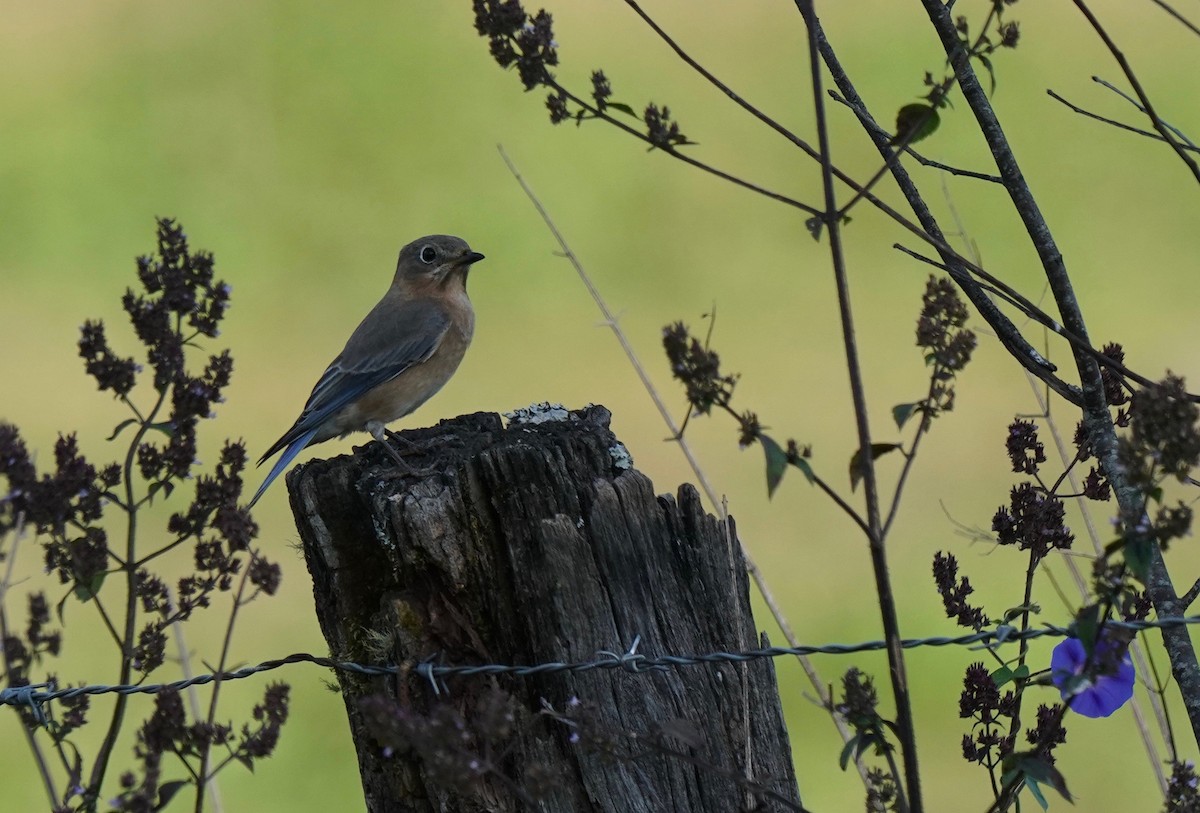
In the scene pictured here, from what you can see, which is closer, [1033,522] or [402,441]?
[1033,522]

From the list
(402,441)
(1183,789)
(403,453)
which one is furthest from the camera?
(402,441)

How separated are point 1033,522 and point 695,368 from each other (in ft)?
4.24

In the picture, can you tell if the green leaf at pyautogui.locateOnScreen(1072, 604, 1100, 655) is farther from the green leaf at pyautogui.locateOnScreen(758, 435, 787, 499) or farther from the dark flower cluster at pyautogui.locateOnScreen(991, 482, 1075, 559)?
the dark flower cluster at pyautogui.locateOnScreen(991, 482, 1075, 559)

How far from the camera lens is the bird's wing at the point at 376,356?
6.38 metres

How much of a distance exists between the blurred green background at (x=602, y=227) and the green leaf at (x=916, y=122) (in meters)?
6.39

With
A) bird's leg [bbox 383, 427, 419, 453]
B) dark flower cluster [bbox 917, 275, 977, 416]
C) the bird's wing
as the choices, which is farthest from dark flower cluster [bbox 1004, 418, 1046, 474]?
the bird's wing

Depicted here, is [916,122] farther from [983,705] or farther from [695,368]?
[983,705]

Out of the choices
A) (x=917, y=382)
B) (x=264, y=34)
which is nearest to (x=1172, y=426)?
(x=917, y=382)

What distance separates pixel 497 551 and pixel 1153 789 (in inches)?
224

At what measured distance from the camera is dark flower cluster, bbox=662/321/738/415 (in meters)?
2.69

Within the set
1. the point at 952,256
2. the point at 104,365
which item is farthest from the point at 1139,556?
the point at 104,365

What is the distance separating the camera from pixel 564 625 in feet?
11.2

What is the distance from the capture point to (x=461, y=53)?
15875 millimetres

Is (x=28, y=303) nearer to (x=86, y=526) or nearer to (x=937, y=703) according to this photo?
(x=937, y=703)
